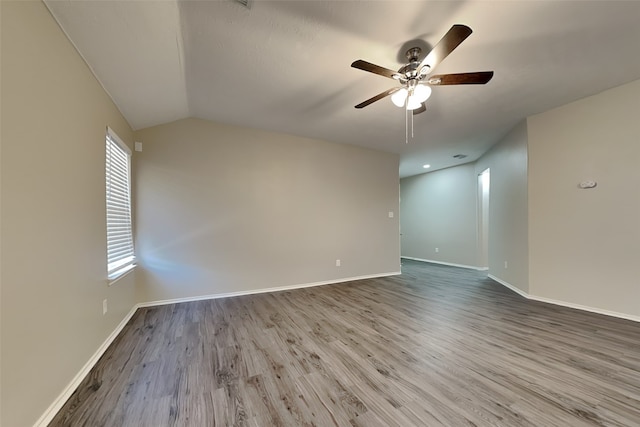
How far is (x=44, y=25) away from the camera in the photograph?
4.76 ft

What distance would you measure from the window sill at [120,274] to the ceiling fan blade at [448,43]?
337 centimetres

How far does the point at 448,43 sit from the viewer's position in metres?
1.56

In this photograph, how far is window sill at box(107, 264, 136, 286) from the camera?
238 centimetres

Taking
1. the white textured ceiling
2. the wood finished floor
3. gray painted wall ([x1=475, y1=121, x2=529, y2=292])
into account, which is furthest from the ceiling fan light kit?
gray painted wall ([x1=475, y1=121, x2=529, y2=292])

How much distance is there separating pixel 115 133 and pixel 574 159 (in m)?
5.49

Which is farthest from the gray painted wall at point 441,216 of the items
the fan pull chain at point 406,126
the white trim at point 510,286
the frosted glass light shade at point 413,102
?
the frosted glass light shade at point 413,102

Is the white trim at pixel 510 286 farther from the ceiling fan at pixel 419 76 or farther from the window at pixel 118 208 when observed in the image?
the window at pixel 118 208

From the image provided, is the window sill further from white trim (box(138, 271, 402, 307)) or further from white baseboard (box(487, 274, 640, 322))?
white baseboard (box(487, 274, 640, 322))

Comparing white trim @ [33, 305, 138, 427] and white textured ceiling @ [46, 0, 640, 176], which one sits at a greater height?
white textured ceiling @ [46, 0, 640, 176]

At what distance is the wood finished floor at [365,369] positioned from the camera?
56.2 inches

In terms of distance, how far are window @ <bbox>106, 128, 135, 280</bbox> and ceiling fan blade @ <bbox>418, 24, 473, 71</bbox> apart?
2.97 m

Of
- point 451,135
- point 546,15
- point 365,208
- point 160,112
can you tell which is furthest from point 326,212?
point 546,15

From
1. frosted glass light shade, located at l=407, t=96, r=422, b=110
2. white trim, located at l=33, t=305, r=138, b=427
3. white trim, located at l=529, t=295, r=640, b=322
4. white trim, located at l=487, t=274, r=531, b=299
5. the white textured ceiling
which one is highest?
the white textured ceiling

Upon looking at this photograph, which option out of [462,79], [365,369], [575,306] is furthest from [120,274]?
[575,306]
